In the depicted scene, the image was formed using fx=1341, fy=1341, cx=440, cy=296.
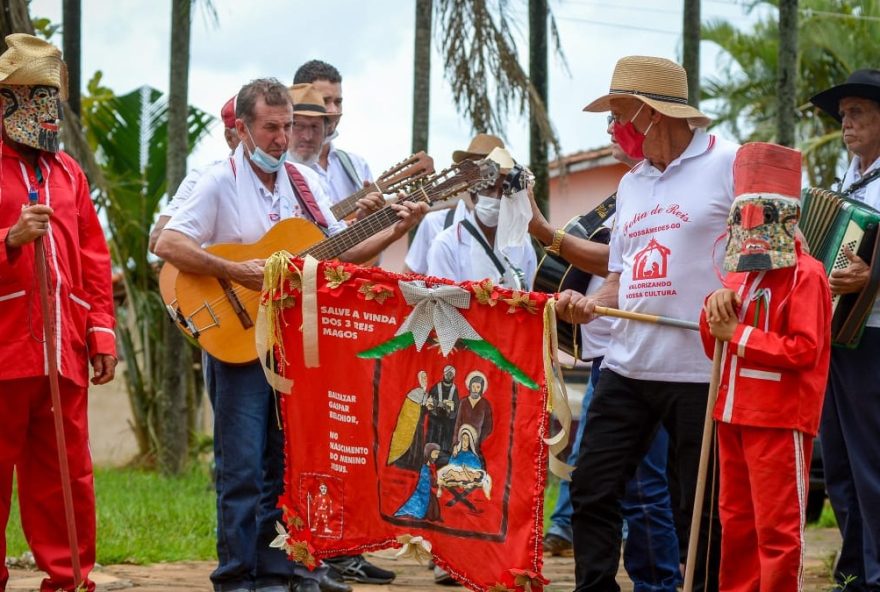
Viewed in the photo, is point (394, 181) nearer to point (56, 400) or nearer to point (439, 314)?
point (439, 314)

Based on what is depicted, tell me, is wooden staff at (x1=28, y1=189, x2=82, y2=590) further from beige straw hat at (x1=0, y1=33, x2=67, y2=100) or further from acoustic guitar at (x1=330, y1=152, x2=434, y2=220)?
acoustic guitar at (x1=330, y1=152, x2=434, y2=220)

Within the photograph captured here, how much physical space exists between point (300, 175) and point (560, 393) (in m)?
2.02

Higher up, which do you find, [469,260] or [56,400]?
[469,260]

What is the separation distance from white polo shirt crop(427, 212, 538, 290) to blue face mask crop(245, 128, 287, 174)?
1.69 metres

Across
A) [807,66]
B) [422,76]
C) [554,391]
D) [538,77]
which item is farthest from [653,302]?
[807,66]

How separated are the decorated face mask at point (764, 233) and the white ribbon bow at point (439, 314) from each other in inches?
49.0

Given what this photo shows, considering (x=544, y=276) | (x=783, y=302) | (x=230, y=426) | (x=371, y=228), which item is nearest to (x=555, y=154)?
(x=544, y=276)

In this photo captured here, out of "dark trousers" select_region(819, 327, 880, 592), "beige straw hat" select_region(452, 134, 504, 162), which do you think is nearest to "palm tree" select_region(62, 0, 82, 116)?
"beige straw hat" select_region(452, 134, 504, 162)

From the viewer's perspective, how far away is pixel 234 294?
666cm

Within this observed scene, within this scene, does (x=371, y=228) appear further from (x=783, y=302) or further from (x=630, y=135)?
(x=783, y=302)

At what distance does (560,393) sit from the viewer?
5797 millimetres

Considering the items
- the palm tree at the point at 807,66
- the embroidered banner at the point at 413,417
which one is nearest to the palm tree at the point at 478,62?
the embroidered banner at the point at 413,417

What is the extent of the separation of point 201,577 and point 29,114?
2819mm

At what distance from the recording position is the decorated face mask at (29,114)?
600cm
